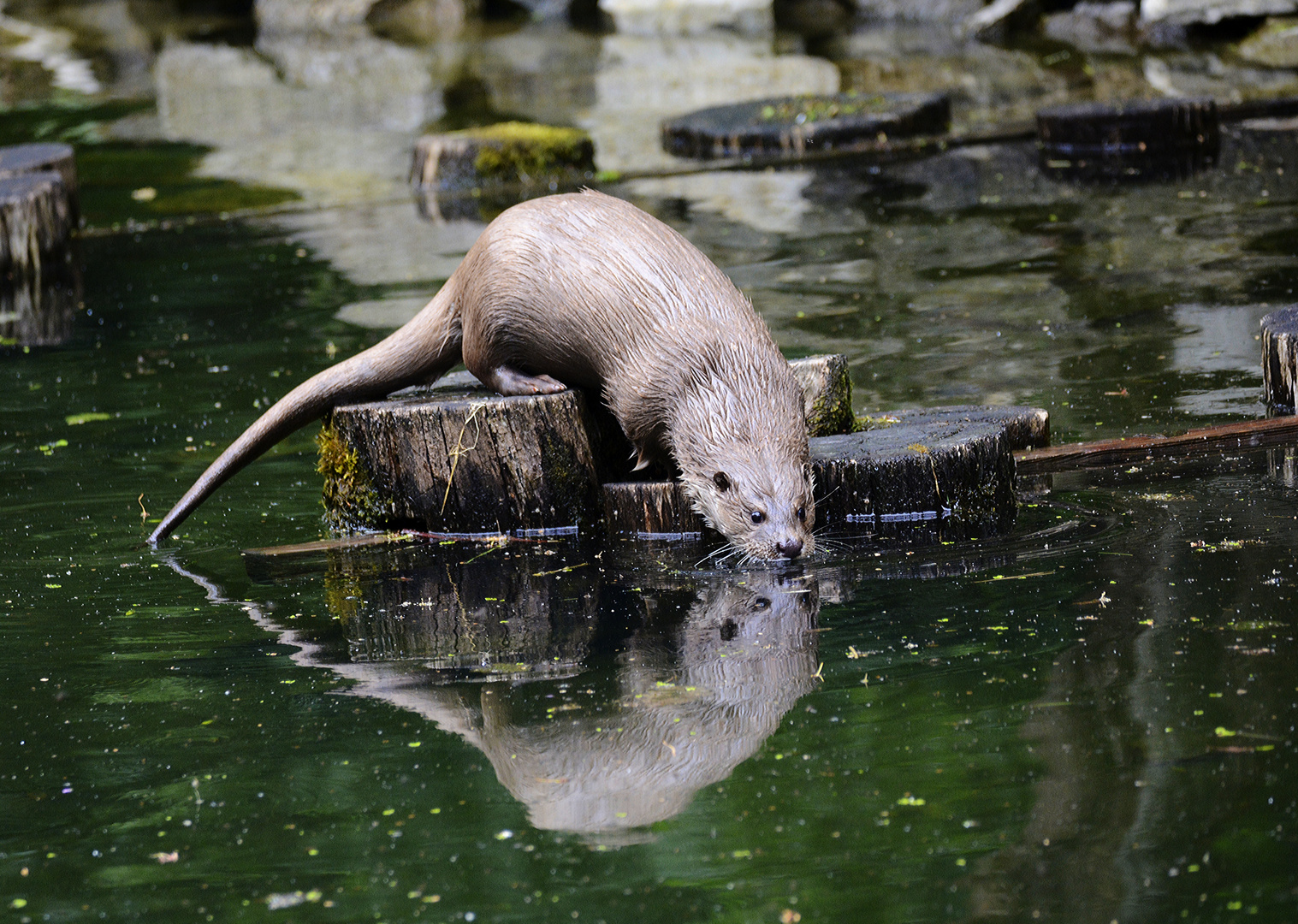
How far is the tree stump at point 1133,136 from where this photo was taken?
1052 cm

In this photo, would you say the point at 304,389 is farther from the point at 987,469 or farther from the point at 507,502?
the point at 987,469

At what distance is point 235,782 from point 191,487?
2152 millimetres

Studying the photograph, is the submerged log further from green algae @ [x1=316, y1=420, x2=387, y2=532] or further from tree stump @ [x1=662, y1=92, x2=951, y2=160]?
tree stump @ [x1=662, y1=92, x2=951, y2=160]

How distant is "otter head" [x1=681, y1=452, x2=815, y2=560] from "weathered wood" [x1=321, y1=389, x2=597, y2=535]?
25.2 inches

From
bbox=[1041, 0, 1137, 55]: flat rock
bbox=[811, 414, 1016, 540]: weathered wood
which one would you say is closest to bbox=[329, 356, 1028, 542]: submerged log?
bbox=[811, 414, 1016, 540]: weathered wood

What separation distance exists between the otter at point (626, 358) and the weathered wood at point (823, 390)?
0.39 metres

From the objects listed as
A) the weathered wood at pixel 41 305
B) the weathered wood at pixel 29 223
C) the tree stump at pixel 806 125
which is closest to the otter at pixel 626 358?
the weathered wood at pixel 41 305

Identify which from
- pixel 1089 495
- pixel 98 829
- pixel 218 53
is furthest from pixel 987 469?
pixel 218 53

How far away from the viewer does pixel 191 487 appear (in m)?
5.12

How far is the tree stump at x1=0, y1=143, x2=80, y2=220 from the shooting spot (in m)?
10.9

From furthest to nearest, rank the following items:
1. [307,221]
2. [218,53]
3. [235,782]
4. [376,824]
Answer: [218,53], [307,221], [235,782], [376,824]

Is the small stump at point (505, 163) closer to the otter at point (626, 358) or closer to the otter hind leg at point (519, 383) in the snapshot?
the otter at point (626, 358)

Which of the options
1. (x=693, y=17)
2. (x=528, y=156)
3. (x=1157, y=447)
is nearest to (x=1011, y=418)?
(x=1157, y=447)

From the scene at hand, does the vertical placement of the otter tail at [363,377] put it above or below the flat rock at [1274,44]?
below
